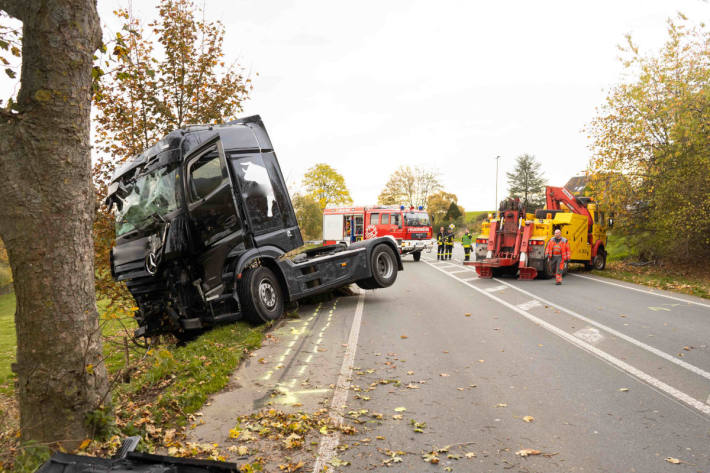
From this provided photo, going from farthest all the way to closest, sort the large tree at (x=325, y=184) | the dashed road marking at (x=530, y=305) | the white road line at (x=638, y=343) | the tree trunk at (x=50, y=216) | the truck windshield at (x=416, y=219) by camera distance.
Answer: the large tree at (x=325, y=184) < the truck windshield at (x=416, y=219) < the dashed road marking at (x=530, y=305) < the white road line at (x=638, y=343) < the tree trunk at (x=50, y=216)

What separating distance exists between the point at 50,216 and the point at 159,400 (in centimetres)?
224

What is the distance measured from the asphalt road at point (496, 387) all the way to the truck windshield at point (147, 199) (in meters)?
2.78

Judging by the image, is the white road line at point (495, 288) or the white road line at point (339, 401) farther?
the white road line at point (495, 288)

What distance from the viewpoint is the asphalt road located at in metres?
3.90

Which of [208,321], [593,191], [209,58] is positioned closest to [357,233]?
[593,191]

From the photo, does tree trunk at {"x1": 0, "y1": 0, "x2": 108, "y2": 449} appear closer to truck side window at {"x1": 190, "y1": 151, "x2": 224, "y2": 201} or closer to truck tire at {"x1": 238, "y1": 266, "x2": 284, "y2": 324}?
truck side window at {"x1": 190, "y1": 151, "x2": 224, "y2": 201}

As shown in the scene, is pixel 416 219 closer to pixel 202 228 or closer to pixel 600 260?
pixel 600 260

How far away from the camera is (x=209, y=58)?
10906mm

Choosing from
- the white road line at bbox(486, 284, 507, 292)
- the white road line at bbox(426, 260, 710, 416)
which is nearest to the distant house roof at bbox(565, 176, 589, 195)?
the white road line at bbox(486, 284, 507, 292)

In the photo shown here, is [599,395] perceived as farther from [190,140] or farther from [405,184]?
[405,184]

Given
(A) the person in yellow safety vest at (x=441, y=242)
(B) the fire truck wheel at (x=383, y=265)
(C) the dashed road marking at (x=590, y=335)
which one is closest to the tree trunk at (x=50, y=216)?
(C) the dashed road marking at (x=590, y=335)

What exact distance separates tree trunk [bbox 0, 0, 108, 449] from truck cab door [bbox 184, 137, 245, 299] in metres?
4.23

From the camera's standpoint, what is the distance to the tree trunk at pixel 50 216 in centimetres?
371

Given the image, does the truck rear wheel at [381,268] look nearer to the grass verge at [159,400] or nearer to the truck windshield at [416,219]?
the grass verge at [159,400]
